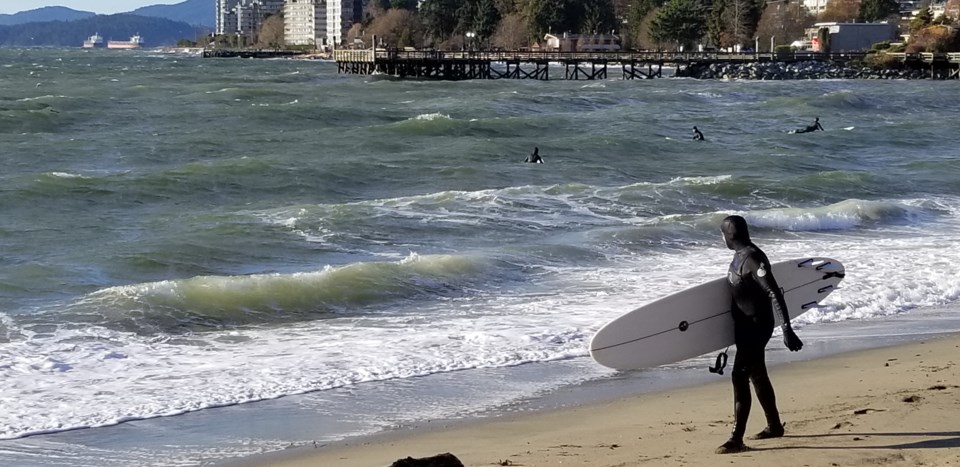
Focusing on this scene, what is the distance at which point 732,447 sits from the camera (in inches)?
256

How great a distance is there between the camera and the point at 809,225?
17.9 metres

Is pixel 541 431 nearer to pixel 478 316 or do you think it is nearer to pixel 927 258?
pixel 478 316

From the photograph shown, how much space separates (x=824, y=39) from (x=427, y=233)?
79287mm

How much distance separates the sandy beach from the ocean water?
1.71ft

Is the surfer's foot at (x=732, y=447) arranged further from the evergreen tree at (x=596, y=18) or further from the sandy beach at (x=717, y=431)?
the evergreen tree at (x=596, y=18)

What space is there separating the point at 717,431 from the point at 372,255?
8620 millimetres

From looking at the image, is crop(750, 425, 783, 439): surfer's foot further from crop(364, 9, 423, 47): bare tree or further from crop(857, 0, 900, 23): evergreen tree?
crop(364, 9, 423, 47): bare tree

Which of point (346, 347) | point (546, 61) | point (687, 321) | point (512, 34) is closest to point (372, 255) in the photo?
point (346, 347)

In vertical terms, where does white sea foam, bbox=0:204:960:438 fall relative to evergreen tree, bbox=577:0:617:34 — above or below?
below

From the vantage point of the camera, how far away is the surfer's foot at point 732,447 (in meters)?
6.48

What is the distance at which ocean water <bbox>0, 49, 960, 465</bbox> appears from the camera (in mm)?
8758

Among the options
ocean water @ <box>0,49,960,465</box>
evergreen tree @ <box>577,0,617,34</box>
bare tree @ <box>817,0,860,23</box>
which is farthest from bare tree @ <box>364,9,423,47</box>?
ocean water @ <box>0,49,960,465</box>

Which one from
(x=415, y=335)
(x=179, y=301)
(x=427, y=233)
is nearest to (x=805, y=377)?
(x=415, y=335)

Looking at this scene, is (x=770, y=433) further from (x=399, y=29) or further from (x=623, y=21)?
(x=399, y=29)
